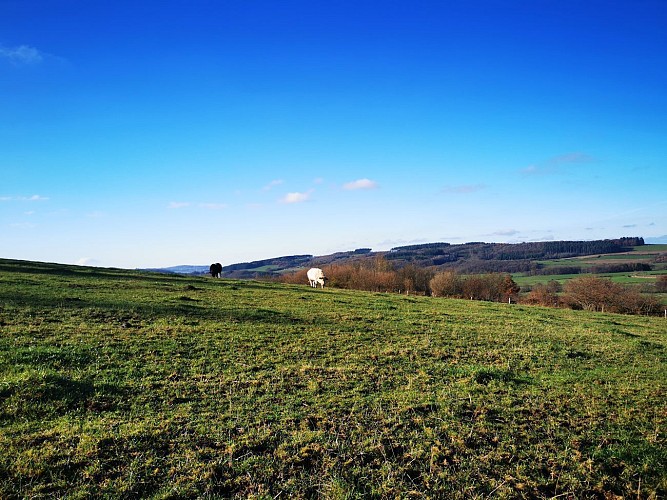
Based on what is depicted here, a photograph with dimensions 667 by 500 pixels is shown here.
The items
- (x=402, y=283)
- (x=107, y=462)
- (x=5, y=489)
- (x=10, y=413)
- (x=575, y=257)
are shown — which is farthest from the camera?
(x=575, y=257)

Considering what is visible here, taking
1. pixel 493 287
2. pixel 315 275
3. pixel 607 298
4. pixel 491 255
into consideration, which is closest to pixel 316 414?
pixel 315 275

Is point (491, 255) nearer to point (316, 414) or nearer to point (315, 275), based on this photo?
point (315, 275)

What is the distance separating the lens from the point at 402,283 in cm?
7350

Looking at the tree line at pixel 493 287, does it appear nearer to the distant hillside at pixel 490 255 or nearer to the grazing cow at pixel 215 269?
the grazing cow at pixel 215 269

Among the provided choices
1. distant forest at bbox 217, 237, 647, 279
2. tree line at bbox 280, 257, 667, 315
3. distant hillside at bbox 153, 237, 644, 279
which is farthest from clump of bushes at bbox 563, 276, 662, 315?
distant hillside at bbox 153, 237, 644, 279

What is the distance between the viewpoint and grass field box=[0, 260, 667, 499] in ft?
18.1

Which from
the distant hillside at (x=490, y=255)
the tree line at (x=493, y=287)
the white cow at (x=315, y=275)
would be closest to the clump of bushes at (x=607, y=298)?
the tree line at (x=493, y=287)

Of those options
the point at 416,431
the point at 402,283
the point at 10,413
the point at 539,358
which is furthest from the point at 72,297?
the point at 402,283

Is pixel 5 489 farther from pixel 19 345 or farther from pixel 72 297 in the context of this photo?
pixel 72 297

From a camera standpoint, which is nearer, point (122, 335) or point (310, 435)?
point (310, 435)

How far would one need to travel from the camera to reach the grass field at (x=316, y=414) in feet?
18.1

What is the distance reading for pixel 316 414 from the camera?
758 centimetres

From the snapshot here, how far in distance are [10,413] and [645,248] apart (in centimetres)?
18546

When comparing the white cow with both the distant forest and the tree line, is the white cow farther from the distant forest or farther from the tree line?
the distant forest
